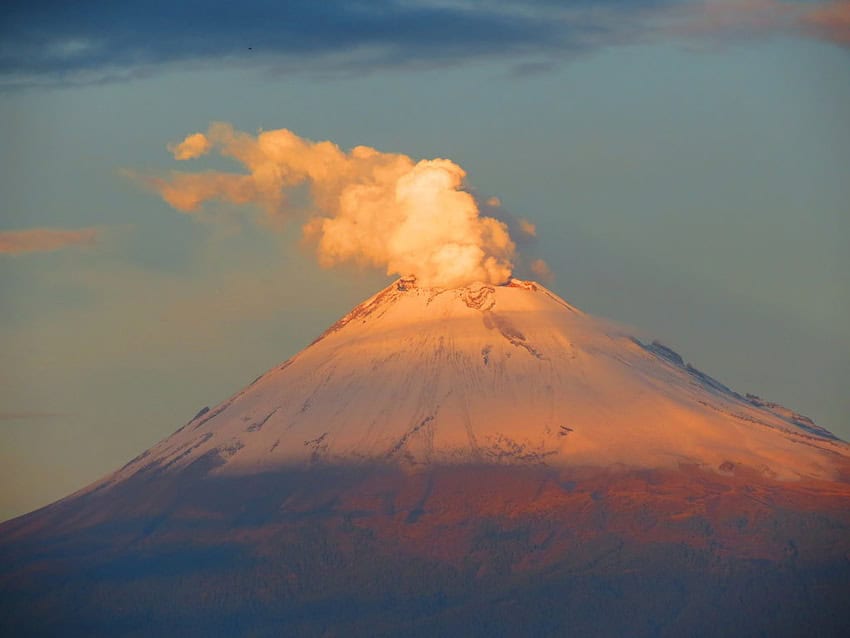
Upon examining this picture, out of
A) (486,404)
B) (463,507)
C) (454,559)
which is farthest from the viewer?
(486,404)

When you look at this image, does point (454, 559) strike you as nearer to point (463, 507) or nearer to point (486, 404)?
point (463, 507)

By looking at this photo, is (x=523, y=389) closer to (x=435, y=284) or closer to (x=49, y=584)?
(x=435, y=284)

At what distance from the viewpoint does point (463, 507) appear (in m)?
157

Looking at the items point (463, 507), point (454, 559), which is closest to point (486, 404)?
point (463, 507)

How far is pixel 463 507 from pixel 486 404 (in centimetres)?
1071

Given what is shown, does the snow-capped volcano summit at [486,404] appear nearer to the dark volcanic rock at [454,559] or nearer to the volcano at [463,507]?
the volcano at [463,507]

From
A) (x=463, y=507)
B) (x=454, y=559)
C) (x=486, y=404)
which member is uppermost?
(x=486, y=404)

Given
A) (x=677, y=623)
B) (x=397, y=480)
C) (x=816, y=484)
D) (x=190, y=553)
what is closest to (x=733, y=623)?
(x=677, y=623)

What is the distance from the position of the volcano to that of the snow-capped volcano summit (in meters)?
0.18

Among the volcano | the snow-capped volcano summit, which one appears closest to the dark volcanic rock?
the volcano

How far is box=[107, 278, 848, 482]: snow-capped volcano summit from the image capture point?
527 ft

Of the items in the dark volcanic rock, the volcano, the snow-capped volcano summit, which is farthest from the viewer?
the snow-capped volcano summit

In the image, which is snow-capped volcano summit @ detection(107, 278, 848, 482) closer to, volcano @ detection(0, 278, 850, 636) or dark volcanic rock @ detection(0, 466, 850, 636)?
volcano @ detection(0, 278, 850, 636)

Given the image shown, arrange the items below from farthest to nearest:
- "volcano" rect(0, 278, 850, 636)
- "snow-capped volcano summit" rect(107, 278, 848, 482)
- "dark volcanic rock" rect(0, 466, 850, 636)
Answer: "snow-capped volcano summit" rect(107, 278, 848, 482) < "volcano" rect(0, 278, 850, 636) < "dark volcanic rock" rect(0, 466, 850, 636)
